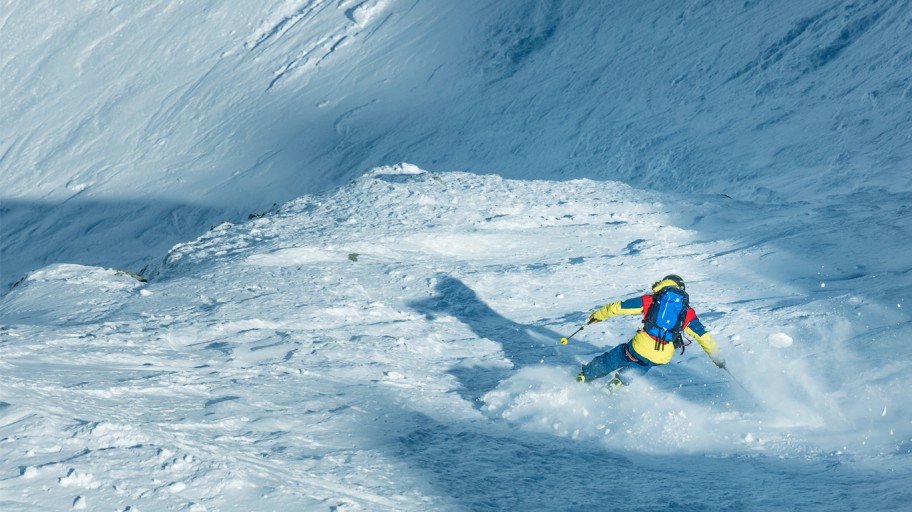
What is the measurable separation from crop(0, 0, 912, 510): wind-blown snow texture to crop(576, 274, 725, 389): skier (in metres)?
0.40

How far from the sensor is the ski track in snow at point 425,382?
18.5 feet

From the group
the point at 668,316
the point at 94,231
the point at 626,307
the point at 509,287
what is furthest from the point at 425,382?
the point at 94,231

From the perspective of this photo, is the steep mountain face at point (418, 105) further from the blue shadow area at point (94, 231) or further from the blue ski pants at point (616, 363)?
the blue ski pants at point (616, 363)

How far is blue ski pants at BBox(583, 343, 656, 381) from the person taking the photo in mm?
7887

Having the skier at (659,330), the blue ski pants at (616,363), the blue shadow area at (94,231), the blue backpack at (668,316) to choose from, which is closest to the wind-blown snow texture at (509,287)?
the blue shadow area at (94,231)

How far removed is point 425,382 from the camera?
8.44m

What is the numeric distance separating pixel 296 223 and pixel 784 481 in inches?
400

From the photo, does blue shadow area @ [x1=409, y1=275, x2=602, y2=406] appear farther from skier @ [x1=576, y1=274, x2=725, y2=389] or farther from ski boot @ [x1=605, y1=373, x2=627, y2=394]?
skier @ [x1=576, y1=274, x2=725, y2=389]

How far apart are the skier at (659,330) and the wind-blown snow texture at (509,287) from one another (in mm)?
404

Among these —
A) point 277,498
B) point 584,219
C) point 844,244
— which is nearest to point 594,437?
point 277,498

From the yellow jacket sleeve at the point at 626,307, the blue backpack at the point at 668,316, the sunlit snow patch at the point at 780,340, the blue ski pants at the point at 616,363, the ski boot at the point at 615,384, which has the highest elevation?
the yellow jacket sleeve at the point at 626,307

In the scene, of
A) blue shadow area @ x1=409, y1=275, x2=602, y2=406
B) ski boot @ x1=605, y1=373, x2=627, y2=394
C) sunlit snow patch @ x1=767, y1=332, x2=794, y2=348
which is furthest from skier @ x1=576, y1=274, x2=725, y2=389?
sunlit snow patch @ x1=767, y1=332, x2=794, y2=348

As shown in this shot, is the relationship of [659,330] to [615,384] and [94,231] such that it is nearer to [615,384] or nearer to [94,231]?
[615,384]

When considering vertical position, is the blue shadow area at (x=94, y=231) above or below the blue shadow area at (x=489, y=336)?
above
